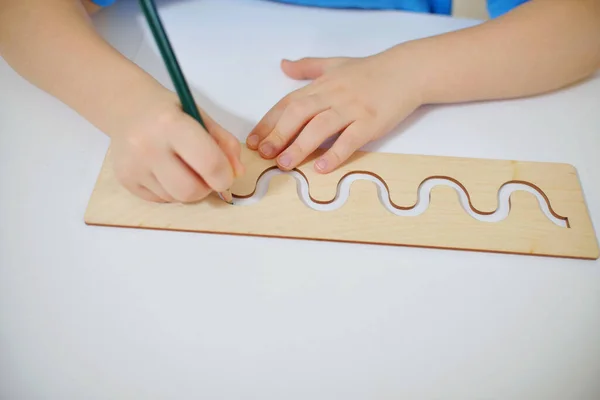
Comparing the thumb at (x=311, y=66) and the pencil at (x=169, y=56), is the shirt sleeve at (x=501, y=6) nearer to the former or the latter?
the thumb at (x=311, y=66)

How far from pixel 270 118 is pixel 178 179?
135mm

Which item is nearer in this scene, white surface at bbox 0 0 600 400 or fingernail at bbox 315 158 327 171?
white surface at bbox 0 0 600 400

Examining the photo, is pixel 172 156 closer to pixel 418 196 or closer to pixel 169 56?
pixel 169 56

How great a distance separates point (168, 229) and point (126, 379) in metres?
0.14

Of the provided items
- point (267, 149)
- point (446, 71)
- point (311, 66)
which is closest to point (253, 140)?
point (267, 149)

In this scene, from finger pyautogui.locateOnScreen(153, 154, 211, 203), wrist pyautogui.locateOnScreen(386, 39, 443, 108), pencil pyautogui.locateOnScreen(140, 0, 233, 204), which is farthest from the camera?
wrist pyautogui.locateOnScreen(386, 39, 443, 108)

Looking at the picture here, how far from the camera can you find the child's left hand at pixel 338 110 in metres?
0.51

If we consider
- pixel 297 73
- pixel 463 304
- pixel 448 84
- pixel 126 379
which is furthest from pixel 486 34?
pixel 126 379

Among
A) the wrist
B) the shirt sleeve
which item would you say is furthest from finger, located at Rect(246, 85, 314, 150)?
the shirt sleeve

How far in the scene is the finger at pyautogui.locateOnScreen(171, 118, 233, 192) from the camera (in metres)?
0.42

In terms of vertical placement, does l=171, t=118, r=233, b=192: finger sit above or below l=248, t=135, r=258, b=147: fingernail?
below

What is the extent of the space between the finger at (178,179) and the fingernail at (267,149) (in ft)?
0.25

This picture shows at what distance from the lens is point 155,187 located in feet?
1.51

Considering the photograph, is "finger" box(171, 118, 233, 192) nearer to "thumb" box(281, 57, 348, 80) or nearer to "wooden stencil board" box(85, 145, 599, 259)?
"wooden stencil board" box(85, 145, 599, 259)
